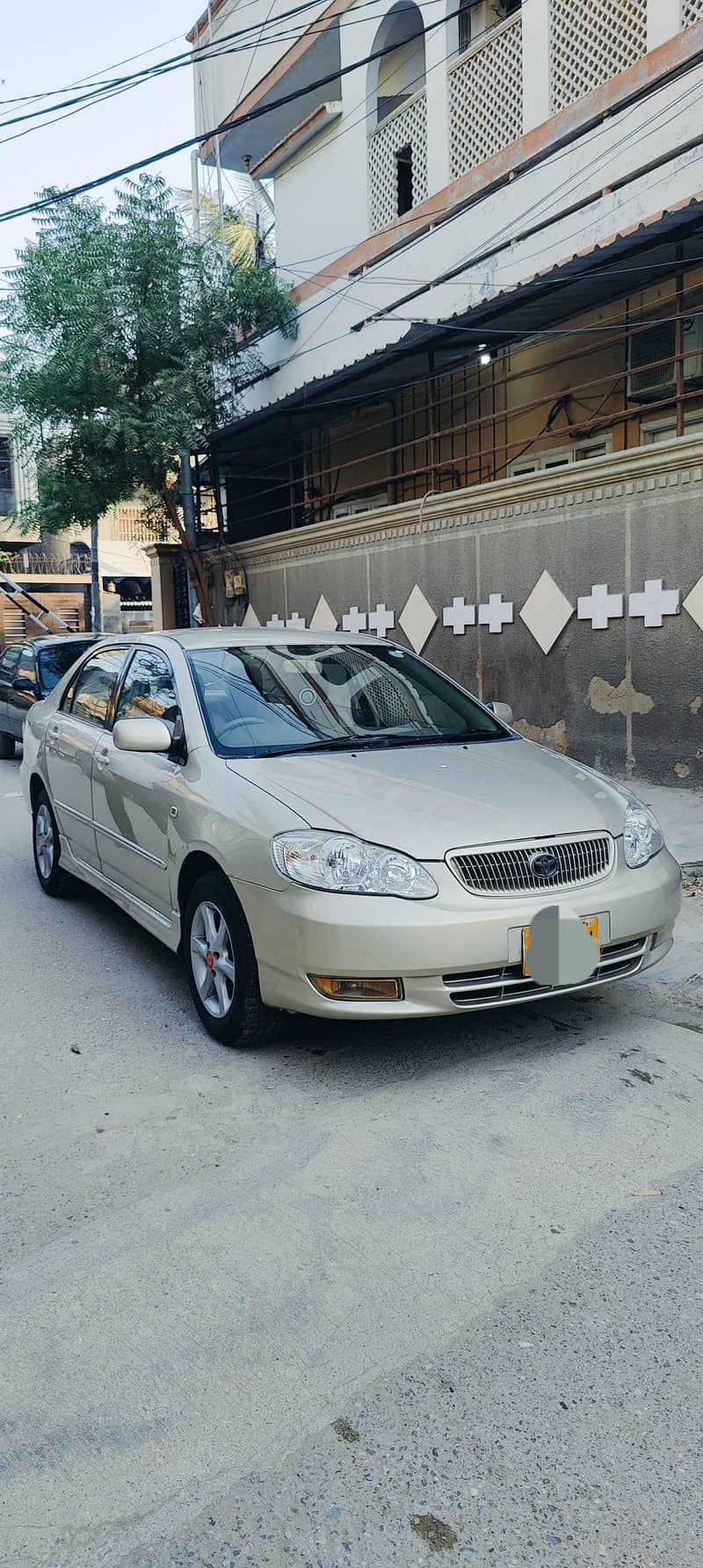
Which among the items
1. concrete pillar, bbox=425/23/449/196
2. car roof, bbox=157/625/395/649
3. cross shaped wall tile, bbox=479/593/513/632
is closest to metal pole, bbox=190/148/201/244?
concrete pillar, bbox=425/23/449/196

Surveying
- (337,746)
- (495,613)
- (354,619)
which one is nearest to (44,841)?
(337,746)

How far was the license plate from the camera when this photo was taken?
389cm

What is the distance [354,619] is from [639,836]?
9.34m

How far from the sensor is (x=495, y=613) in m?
10.9

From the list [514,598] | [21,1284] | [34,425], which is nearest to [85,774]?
[21,1284]

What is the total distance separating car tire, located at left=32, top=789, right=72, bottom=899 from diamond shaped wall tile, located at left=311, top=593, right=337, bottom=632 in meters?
7.29

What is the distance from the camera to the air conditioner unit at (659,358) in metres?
10.6

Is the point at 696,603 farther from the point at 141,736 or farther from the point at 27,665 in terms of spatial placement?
the point at 27,665

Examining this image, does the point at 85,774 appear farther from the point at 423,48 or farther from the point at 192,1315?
the point at 423,48

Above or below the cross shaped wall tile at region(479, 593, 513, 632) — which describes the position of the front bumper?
below

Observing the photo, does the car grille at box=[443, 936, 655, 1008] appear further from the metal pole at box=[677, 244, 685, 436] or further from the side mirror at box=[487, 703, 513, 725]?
the metal pole at box=[677, 244, 685, 436]

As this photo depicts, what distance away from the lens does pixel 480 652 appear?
11.1 m

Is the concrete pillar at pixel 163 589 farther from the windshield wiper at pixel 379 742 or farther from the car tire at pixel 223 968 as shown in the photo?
the car tire at pixel 223 968

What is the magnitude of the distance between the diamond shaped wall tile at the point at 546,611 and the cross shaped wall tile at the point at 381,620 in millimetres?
2509
